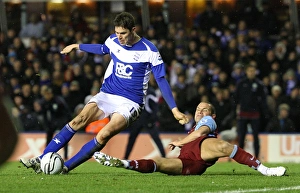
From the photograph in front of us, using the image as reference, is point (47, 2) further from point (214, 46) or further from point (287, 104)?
point (287, 104)

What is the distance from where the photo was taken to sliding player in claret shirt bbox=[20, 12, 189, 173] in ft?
27.8

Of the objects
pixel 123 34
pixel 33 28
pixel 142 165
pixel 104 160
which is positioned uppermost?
pixel 123 34

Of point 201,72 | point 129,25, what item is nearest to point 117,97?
point 129,25

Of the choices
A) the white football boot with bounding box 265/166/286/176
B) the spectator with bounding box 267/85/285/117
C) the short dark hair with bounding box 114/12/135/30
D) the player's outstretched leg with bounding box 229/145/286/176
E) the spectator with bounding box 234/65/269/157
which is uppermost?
the short dark hair with bounding box 114/12/135/30

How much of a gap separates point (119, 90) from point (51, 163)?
124 centimetres

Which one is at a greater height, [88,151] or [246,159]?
[88,151]

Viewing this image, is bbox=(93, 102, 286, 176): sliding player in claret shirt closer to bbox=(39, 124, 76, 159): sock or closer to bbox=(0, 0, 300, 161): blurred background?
bbox=(39, 124, 76, 159): sock

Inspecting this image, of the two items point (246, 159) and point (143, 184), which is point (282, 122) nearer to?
point (246, 159)

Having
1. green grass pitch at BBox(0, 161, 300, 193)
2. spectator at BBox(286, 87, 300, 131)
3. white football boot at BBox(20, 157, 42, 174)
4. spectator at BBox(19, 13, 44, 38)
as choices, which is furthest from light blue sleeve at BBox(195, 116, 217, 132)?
spectator at BBox(19, 13, 44, 38)

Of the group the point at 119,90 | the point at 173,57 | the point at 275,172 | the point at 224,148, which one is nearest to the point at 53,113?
the point at 173,57

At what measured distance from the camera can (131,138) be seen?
14742 millimetres

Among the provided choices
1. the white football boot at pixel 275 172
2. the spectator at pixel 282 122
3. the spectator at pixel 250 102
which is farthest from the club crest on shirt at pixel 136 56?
the spectator at pixel 282 122

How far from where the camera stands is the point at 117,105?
28.8 feet

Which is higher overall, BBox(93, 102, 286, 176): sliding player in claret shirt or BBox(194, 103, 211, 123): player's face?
BBox(194, 103, 211, 123): player's face
